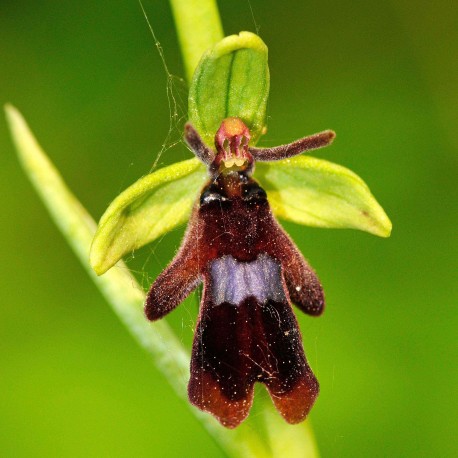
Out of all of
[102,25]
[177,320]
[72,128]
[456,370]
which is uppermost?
[102,25]

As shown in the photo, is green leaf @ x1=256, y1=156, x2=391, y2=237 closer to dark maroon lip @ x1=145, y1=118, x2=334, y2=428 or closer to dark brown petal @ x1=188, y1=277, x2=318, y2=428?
dark maroon lip @ x1=145, y1=118, x2=334, y2=428

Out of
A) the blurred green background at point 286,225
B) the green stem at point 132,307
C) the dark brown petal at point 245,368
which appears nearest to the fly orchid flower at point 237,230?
the dark brown petal at point 245,368

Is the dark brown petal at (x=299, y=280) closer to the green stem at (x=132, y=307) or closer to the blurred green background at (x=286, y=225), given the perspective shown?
the green stem at (x=132, y=307)

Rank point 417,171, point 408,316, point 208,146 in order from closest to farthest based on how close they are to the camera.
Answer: point 208,146
point 408,316
point 417,171

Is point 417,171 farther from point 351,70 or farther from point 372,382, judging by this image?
point 372,382

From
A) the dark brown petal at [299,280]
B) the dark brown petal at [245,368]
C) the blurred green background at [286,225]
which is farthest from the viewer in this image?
the blurred green background at [286,225]

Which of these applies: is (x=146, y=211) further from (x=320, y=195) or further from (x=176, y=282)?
(x=320, y=195)

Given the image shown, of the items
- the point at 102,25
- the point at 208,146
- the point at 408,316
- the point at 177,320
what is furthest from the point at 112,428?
the point at 102,25
